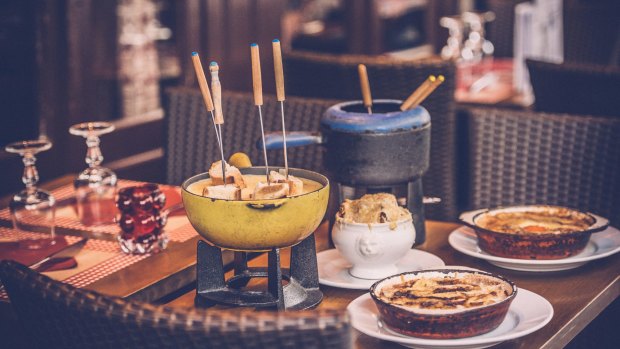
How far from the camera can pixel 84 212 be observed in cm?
202

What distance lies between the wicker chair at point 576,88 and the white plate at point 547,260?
1.02 metres

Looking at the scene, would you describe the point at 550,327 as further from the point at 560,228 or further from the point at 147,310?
the point at 147,310

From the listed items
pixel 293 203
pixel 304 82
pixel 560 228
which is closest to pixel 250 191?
pixel 293 203

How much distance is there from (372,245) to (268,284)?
18 cm

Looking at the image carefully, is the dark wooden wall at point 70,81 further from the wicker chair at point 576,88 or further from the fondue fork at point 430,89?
the fondue fork at point 430,89

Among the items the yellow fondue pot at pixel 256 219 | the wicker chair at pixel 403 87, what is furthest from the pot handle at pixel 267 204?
the wicker chair at pixel 403 87

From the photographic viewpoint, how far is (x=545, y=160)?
7.10 feet

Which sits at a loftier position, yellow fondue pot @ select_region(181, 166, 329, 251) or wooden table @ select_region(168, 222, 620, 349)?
yellow fondue pot @ select_region(181, 166, 329, 251)

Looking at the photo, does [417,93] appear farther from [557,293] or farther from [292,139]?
[557,293]

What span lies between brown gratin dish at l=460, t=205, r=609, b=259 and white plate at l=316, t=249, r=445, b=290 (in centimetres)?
11

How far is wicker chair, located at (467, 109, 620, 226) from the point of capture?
210 cm

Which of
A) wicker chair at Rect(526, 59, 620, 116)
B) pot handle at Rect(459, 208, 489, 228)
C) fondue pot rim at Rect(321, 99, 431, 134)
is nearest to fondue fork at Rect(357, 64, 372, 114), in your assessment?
fondue pot rim at Rect(321, 99, 431, 134)

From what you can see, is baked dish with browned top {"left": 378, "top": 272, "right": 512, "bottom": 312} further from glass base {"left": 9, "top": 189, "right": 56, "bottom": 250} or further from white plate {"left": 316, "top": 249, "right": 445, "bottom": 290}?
glass base {"left": 9, "top": 189, "right": 56, "bottom": 250}

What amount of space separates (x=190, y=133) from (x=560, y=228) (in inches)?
48.8
